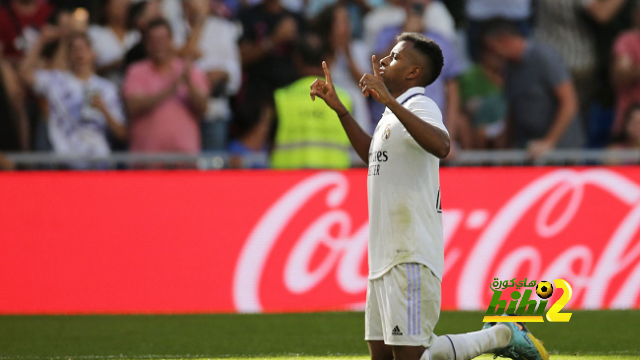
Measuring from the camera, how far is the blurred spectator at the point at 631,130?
1141 cm

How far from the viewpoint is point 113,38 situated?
11.1 m

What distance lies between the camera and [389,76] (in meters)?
5.09

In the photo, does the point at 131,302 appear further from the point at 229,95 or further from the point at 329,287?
the point at 229,95

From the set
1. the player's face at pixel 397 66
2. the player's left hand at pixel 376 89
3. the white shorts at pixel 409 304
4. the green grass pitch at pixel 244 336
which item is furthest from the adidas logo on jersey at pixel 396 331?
the green grass pitch at pixel 244 336

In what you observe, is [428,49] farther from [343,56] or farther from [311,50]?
[343,56]

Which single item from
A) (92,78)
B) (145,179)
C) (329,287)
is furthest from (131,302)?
(92,78)

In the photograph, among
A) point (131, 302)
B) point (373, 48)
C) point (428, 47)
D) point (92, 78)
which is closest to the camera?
point (428, 47)

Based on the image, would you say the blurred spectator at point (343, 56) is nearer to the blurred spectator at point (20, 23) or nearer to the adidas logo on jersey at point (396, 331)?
the blurred spectator at point (20, 23)

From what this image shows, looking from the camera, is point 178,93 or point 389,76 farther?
point 178,93

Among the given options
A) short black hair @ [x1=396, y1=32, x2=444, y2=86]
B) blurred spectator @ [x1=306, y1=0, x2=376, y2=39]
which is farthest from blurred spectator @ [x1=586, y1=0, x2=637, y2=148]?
short black hair @ [x1=396, y1=32, x2=444, y2=86]

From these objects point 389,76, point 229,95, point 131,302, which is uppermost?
point 389,76

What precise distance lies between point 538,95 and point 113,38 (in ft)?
17.0

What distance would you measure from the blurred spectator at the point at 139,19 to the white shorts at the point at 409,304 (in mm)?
6775

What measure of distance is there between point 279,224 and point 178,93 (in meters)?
2.21
